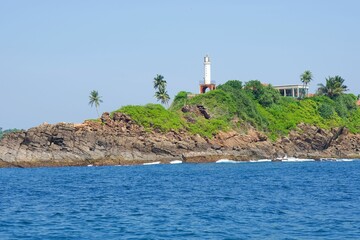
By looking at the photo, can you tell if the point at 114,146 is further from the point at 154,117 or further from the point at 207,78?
the point at 207,78

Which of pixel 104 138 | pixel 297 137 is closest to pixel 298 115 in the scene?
pixel 297 137

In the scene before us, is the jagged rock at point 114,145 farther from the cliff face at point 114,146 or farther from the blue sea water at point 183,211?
the blue sea water at point 183,211

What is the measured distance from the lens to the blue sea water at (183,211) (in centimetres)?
3297

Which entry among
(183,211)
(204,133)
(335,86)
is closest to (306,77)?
(335,86)

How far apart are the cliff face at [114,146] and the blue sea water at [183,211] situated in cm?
4999

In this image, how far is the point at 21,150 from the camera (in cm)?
11462

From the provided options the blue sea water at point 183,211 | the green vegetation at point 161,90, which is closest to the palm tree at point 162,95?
the green vegetation at point 161,90

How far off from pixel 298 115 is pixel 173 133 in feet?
114

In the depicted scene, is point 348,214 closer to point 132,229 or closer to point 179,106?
point 132,229

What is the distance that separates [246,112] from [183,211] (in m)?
94.4

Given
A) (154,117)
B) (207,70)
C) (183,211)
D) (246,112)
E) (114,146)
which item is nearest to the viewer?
(183,211)

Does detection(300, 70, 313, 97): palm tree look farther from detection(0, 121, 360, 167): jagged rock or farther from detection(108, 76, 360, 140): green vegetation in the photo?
detection(0, 121, 360, 167): jagged rock

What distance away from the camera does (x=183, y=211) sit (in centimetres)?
4134

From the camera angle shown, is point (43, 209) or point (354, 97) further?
point (354, 97)
